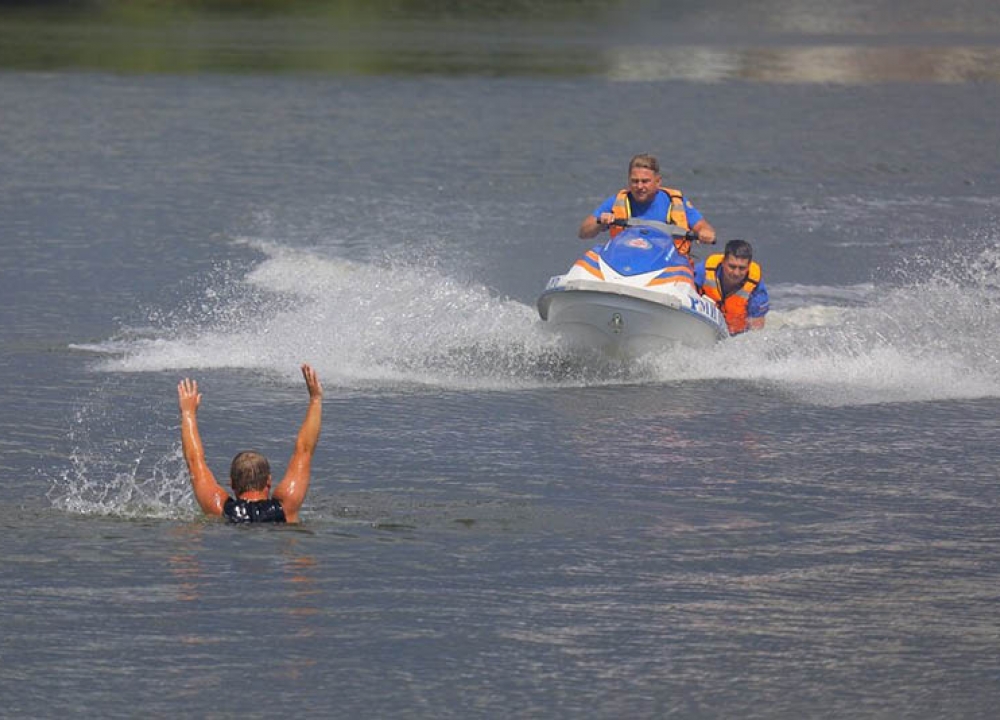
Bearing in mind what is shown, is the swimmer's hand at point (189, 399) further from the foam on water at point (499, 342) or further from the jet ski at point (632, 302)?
the jet ski at point (632, 302)

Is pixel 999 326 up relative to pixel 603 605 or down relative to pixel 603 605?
up

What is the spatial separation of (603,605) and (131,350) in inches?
256

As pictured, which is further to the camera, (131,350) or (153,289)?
(153,289)

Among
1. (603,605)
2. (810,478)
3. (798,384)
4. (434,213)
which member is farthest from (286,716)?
(434,213)

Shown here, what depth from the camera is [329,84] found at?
32344 mm

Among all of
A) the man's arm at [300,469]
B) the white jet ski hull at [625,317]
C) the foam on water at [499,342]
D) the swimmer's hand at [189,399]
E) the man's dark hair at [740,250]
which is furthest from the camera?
the man's dark hair at [740,250]

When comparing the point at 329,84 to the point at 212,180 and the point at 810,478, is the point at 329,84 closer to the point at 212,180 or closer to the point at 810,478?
the point at 212,180

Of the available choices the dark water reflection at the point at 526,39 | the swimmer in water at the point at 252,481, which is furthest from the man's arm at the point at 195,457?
the dark water reflection at the point at 526,39

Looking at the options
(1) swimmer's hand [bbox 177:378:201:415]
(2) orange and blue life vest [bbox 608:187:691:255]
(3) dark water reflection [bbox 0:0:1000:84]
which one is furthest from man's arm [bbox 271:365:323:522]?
(3) dark water reflection [bbox 0:0:1000:84]

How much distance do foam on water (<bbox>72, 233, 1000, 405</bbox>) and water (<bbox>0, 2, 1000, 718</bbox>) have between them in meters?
0.04

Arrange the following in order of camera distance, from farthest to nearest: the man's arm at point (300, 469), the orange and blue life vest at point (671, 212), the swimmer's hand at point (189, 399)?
the orange and blue life vest at point (671, 212)
the man's arm at point (300, 469)
the swimmer's hand at point (189, 399)

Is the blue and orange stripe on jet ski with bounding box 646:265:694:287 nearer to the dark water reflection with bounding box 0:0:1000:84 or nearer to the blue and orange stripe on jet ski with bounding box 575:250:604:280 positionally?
the blue and orange stripe on jet ski with bounding box 575:250:604:280

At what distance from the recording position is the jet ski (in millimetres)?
13055

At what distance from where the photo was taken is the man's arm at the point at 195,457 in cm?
908
